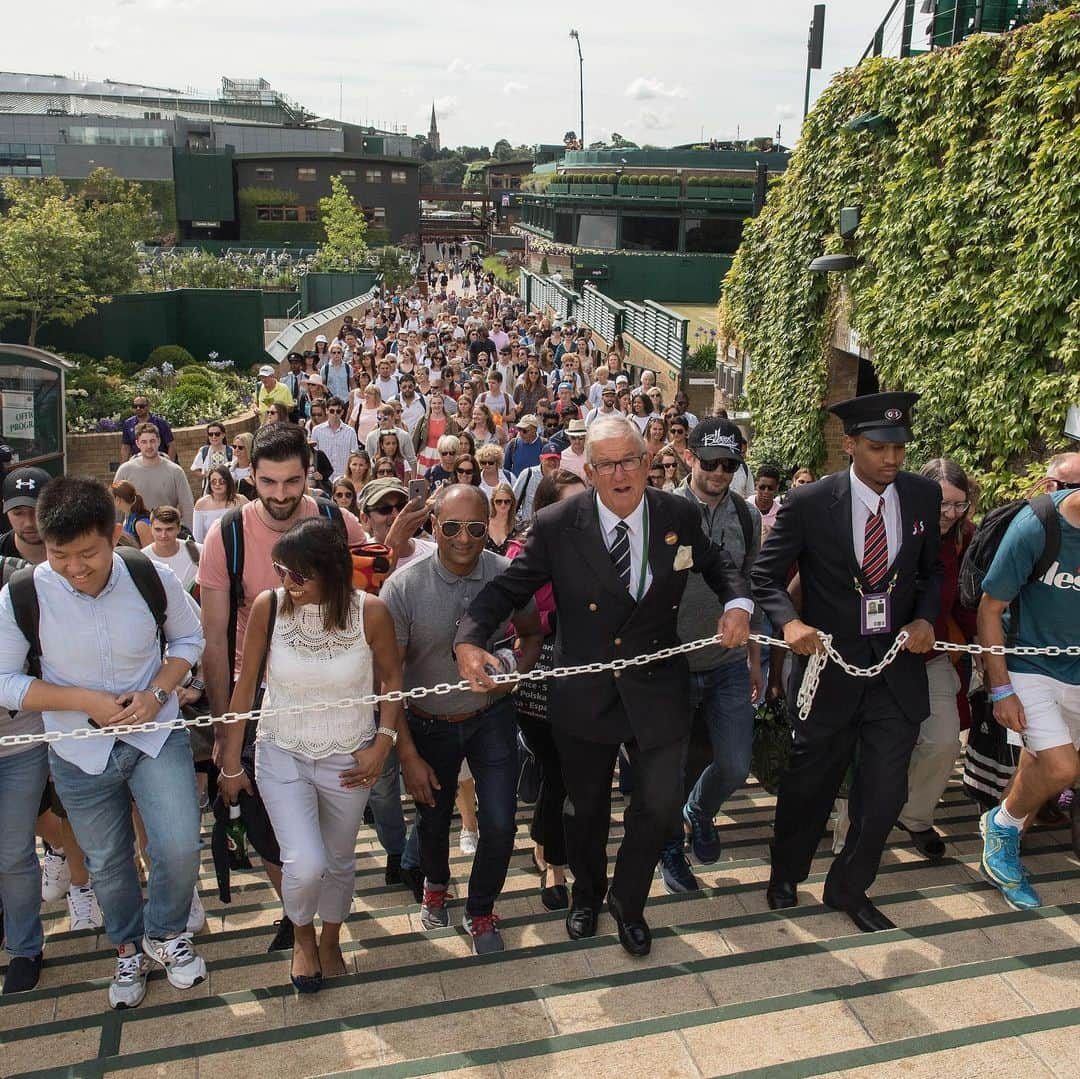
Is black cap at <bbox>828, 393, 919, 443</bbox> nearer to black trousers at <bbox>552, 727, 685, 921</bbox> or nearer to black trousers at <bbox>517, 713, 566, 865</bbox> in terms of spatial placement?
black trousers at <bbox>552, 727, 685, 921</bbox>

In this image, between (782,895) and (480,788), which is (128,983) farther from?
(782,895)

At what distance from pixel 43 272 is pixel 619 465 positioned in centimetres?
3081

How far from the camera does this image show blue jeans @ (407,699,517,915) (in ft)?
13.3

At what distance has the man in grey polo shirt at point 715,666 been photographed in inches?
183

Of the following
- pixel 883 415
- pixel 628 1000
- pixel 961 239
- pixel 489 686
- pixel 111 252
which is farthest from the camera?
pixel 111 252

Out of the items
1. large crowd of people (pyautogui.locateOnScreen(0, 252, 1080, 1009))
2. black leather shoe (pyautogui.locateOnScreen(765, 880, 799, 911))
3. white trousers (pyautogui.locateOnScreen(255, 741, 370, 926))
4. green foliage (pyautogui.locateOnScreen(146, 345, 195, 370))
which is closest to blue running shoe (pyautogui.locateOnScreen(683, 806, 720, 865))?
large crowd of people (pyautogui.locateOnScreen(0, 252, 1080, 1009))

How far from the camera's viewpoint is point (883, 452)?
392 centimetres

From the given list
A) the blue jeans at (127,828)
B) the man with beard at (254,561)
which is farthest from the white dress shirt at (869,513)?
the blue jeans at (127,828)

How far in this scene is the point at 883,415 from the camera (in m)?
3.94

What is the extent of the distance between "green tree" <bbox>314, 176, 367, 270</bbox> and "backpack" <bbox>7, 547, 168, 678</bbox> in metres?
48.5

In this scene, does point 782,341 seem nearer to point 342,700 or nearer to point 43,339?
point 342,700

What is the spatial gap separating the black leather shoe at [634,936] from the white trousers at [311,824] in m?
1.03

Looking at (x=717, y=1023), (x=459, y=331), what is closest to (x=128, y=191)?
(x=459, y=331)

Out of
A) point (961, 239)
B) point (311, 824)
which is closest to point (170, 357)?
point (961, 239)
